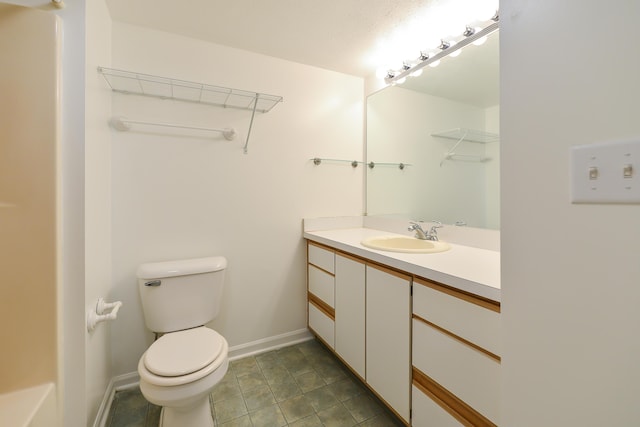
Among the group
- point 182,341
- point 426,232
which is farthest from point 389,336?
point 182,341

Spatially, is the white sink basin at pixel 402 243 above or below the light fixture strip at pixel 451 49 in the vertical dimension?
below

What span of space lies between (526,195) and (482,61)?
1.27 metres

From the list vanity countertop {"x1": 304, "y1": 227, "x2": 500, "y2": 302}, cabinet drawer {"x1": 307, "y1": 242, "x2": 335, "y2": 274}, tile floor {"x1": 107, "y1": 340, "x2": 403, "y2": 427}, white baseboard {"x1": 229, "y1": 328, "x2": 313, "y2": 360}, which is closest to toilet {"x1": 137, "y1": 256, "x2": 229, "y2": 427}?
tile floor {"x1": 107, "y1": 340, "x2": 403, "y2": 427}

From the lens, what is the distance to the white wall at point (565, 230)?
48 centimetres

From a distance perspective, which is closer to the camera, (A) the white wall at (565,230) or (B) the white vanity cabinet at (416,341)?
(A) the white wall at (565,230)

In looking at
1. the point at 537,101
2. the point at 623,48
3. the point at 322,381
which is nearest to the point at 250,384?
the point at 322,381

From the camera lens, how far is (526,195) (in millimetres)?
613

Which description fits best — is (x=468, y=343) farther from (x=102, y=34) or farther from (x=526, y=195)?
(x=102, y=34)

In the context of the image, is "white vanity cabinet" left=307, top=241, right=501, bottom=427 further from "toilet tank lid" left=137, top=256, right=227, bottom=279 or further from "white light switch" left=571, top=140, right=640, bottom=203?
"toilet tank lid" left=137, top=256, right=227, bottom=279

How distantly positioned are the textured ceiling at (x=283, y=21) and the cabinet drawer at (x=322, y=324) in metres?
1.86

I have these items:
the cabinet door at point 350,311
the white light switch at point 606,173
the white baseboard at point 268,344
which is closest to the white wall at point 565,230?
the white light switch at point 606,173

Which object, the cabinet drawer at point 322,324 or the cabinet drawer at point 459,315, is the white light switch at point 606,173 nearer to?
the cabinet drawer at point 459,315

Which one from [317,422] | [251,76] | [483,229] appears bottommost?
[317,422]

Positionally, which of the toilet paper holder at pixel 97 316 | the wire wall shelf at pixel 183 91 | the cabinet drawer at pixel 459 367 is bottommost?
the cabinet drawer at pixel 459 367
